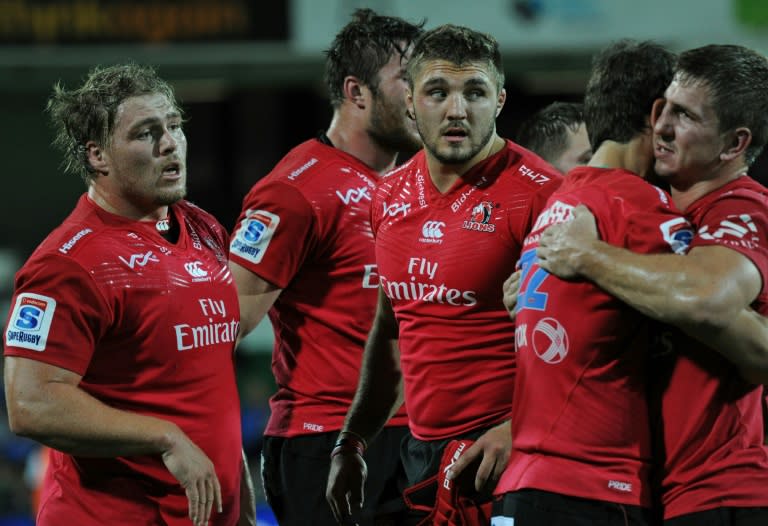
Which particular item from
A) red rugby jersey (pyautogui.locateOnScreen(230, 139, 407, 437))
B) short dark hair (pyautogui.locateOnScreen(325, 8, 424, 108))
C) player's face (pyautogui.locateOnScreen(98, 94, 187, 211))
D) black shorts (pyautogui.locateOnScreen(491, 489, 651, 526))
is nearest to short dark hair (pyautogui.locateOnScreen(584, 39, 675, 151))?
black shorts (pyautogui.locateOnScreen(491, 489, 651, 526))

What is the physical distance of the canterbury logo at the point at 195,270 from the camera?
3.83 m

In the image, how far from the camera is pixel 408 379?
3.97m

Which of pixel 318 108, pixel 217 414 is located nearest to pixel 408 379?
pixel 217 414

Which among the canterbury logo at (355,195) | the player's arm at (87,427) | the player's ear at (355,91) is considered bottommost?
the player's arm at (87,427)

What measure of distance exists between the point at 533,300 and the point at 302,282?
163cm

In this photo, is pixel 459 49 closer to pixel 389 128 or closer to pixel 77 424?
pixel 389 128

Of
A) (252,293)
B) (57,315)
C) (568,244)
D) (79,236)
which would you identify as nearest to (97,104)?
(79,236)

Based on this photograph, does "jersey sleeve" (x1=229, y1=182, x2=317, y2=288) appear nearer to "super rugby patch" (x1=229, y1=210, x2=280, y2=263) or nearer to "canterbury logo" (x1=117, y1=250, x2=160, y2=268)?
"super rugby patch" (x1=229, y1=210, x2=280, y2=263)

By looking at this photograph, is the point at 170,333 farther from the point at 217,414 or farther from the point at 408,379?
the point at 408,379

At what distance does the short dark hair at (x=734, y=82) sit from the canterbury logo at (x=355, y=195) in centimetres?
175

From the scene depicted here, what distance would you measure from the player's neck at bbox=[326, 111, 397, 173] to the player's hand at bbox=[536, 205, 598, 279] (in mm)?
1789

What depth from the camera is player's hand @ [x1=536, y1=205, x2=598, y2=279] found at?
10.1ft

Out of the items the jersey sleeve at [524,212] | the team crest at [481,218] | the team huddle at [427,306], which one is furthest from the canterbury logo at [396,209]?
the jersey sleeve at [524,212]

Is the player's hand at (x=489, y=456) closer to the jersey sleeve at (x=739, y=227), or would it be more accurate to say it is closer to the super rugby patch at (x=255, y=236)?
the jersey sleeve at (x=739, y=227)
